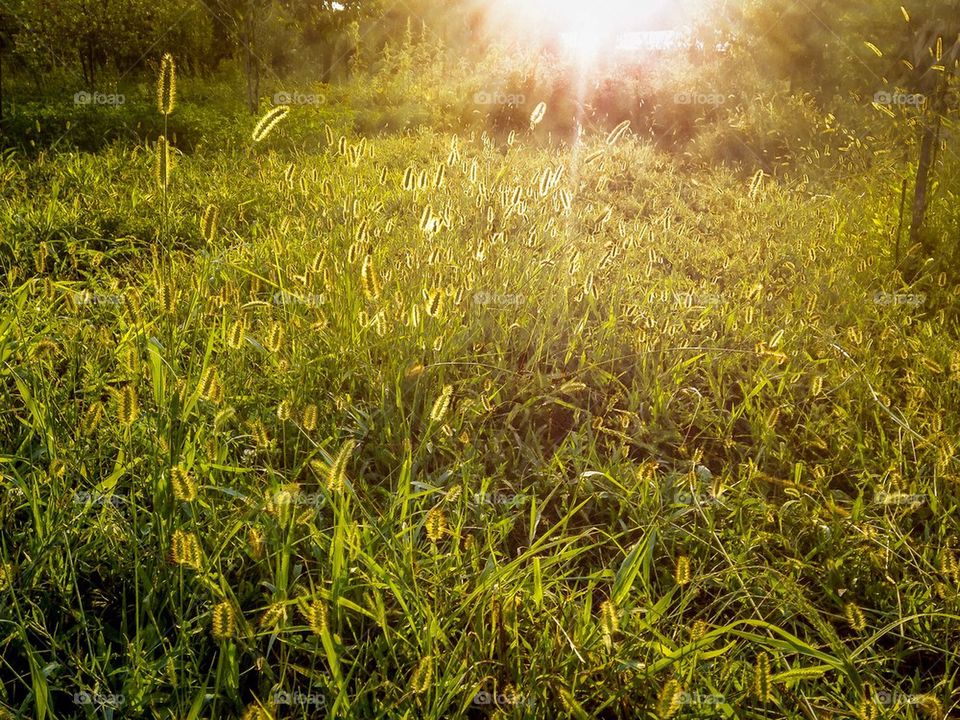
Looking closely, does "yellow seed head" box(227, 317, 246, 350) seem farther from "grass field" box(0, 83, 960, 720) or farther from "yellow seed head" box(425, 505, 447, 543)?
"yellow seed head" box(425, 505, 447, 543)

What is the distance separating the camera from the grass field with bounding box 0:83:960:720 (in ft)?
4.08

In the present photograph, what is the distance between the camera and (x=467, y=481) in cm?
166

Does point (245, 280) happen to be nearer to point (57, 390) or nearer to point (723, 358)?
point (57, 390)

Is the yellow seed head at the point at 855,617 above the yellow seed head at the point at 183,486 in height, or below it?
below

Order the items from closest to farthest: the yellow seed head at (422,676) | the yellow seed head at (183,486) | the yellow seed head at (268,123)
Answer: the yellow seed head at (422,676), the yellow seed head at (183,486), the yellow seed head at (268,123)

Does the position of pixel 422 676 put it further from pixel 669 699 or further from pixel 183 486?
pixel 183 486

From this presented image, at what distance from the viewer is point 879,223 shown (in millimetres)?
3988

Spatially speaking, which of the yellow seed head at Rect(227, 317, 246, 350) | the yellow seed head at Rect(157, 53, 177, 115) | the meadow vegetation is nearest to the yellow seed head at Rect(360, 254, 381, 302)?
the meadow vegetation

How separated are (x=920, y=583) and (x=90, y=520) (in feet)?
5.91

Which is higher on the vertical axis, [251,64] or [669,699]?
[251,64]

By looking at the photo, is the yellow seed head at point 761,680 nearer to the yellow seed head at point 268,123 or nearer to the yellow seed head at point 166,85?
the yellow seed head at point 166,85

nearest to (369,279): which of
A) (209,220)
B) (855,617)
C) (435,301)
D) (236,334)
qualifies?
(435,301)

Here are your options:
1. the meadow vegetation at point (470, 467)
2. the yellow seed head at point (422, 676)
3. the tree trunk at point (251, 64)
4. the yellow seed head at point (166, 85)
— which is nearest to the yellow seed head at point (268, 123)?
the meadow vegetation at point (470, 467)

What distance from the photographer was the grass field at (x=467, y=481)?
4.08 feet
